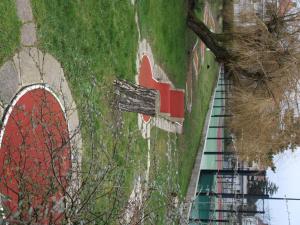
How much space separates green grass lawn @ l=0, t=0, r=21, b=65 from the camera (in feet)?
28.0

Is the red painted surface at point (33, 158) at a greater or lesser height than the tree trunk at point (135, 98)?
lesser

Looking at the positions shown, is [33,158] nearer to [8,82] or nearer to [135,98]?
[8,82]

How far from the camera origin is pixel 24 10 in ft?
30.4

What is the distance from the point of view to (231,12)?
17.5 meters

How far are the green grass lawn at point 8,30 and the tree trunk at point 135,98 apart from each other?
3890mm

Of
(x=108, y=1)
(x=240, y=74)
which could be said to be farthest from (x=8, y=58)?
(x=240, y=74)

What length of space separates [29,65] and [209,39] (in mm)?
9723

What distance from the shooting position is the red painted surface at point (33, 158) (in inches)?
267

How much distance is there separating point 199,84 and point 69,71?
520 inches

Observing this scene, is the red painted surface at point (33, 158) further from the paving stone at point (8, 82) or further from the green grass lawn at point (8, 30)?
the green grass lawn at point (8, 30)

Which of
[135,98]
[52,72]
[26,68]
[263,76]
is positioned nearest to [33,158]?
[26,68]

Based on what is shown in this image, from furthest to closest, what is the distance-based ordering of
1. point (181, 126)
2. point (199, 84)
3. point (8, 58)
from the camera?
1. point (199, 84)
2. point (181, 126)
3. point (8, 58)

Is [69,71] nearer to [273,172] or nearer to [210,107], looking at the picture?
[273,172]

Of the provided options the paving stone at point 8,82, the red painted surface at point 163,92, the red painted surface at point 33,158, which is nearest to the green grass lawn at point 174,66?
the red painted surface at point 163,92
